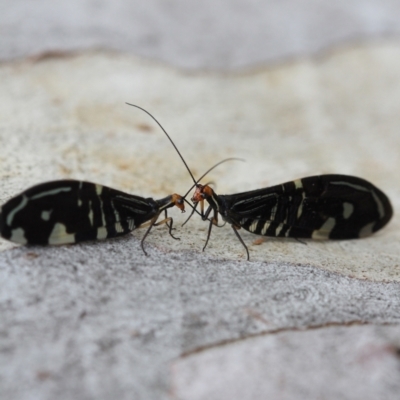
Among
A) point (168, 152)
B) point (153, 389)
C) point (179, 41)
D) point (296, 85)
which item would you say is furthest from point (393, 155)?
point (153, 389)

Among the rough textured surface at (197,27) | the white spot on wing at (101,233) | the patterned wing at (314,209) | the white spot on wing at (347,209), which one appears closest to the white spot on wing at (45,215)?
the white spot on wing at (101,233)

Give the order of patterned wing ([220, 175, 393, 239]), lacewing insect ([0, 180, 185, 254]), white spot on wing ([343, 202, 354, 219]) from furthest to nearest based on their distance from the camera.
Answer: white spot on wing ([343, 202, 354, 219]), patterned wing ([220, 175, 393, 239]), lacewing insect ([0, 180, 185, 254])

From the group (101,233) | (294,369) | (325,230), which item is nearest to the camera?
(294,369)

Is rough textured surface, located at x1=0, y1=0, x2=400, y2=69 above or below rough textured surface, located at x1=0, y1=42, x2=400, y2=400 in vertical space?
above

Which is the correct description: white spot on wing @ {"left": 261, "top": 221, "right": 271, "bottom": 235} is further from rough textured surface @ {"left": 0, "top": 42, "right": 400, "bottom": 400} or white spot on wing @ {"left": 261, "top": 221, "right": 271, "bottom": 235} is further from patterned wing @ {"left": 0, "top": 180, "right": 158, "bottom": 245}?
patterned wing @ {"left": 0, "top": 180, "right": 158, "bottom": 245}

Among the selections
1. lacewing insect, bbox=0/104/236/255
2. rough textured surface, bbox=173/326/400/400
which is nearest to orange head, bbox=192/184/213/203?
lacewing insect, bbox=0/104/236/255

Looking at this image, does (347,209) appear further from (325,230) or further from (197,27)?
(197,27)

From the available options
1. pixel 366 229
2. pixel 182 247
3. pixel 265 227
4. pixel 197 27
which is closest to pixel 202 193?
pixel 182 247
